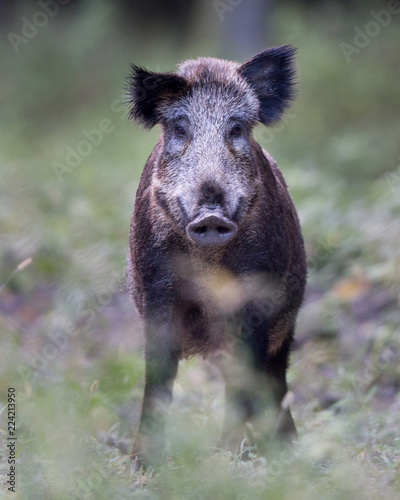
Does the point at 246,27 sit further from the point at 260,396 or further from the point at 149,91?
the point at 260,396

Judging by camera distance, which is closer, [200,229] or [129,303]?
[200,229]

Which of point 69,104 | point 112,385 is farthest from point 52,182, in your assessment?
point 112,385

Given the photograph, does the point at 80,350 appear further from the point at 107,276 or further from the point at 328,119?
the point at 328,119

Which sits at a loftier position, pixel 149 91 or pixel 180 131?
pixel 149 91

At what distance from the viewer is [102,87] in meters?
15.5

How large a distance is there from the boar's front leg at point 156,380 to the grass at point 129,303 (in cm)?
12

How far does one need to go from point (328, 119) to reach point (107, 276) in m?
5.48

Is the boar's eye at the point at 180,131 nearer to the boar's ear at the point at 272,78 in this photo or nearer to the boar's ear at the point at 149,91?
the boar's ear at the point at 149,91

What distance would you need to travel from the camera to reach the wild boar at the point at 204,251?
14.9 ft

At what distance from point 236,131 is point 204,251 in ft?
2.29

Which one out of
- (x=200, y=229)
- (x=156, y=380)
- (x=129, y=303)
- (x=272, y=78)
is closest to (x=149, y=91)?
(x=272, y=78)

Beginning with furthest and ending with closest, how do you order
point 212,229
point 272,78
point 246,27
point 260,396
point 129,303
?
point 246,27
point 129,303
point 272,78
point 260,396
point 212,229

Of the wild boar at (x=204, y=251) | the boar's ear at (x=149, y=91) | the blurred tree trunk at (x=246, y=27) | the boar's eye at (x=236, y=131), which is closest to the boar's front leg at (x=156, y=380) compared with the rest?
the wild boar at (x=204, y=251)

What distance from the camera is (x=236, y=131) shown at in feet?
15.3
